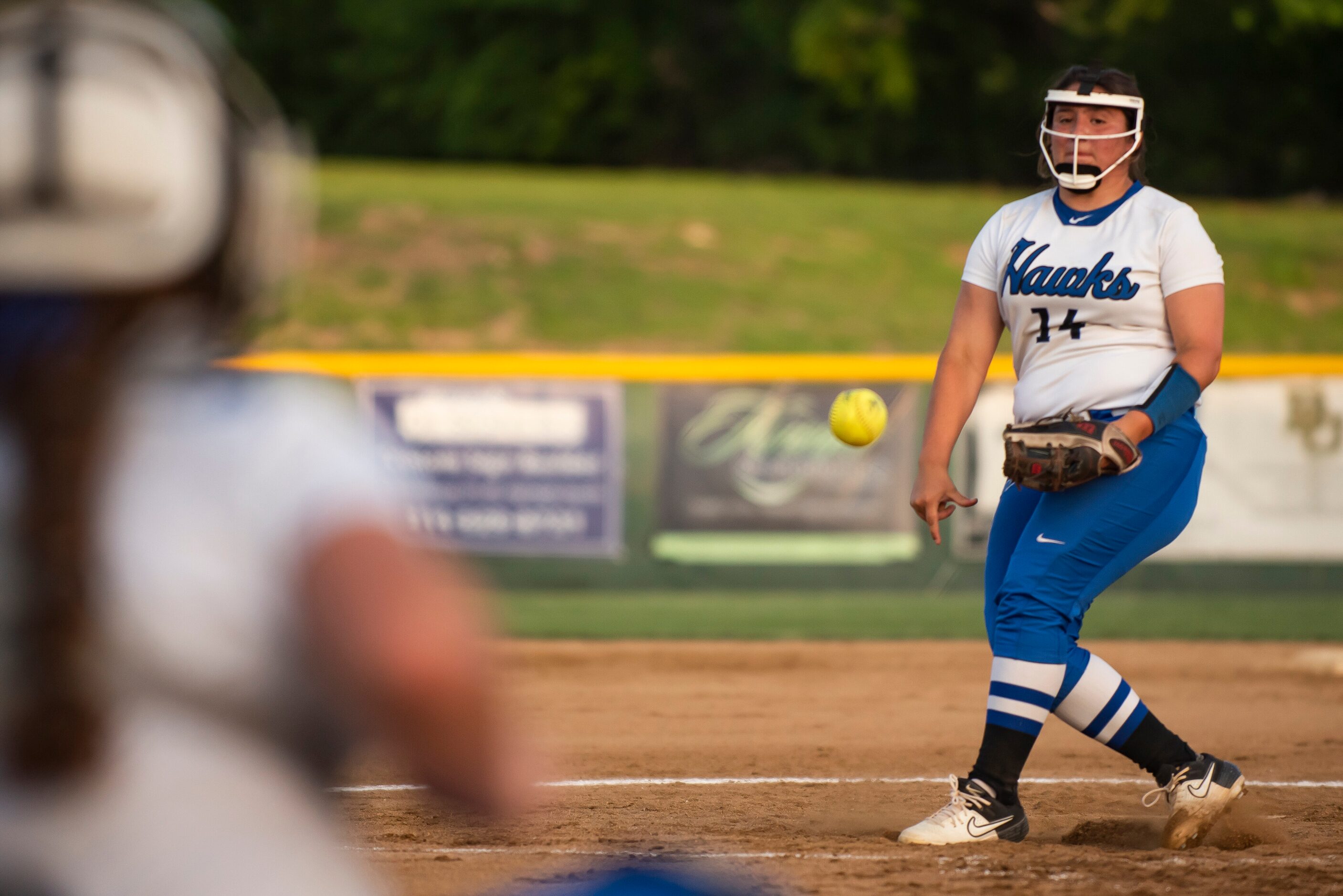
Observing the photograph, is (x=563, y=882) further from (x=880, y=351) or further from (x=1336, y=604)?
(x=880, y=351)

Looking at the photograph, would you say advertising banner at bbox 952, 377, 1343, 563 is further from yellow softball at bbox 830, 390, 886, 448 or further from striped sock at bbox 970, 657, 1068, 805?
striped sock at bbox 970, 657, 1068, 805

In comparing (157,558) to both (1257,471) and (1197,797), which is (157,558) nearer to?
(1197,797)

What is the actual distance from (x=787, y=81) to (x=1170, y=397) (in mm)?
32972

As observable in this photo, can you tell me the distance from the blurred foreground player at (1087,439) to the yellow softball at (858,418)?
3.45ft

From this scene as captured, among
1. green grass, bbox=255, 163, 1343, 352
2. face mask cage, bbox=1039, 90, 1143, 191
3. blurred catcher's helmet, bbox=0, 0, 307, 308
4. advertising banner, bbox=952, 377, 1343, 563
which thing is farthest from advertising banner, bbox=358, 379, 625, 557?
blurred catcher's helmet, bbox=0, 0, 307, 308

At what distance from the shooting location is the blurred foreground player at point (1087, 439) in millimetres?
4012

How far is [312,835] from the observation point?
141 cm

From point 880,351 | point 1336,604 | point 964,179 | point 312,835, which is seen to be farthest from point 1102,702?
point 964,179

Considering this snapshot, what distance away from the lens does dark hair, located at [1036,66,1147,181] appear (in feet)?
13.8

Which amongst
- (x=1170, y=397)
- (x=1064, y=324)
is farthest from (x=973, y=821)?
(x=1064, y=324)

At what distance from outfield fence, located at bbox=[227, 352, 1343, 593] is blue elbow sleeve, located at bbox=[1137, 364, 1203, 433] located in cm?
626

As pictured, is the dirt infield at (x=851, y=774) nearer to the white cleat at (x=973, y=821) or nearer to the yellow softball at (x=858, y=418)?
the white cleat at (x=973, y=821)

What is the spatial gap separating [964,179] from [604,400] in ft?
85.9

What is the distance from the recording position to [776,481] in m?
10.4
